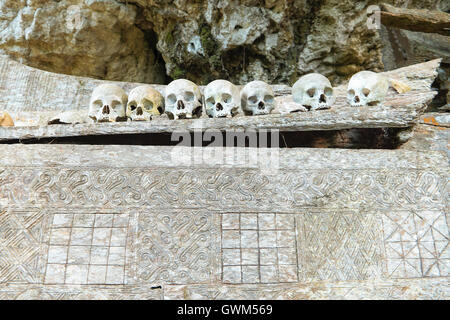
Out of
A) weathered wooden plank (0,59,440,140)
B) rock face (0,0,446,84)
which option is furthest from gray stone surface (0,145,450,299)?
rock face (0,0,446,84)

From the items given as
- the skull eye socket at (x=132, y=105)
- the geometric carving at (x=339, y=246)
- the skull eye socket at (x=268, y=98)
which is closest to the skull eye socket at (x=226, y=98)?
the skull eye socket at (x=268, y=98)

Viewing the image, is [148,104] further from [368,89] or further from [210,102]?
[368,89]

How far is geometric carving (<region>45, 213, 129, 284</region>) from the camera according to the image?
8.96ft

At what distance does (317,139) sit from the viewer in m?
3.41

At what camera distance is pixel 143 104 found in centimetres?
342

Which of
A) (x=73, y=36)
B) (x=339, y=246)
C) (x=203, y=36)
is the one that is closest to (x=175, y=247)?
(x=339, y=246)

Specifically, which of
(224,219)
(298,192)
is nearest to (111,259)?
(224,219)

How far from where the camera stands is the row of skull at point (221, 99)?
336 centimetres

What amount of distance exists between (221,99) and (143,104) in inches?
23.1

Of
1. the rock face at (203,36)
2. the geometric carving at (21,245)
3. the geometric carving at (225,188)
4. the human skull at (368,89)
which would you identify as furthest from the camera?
the rock face at (203,36)

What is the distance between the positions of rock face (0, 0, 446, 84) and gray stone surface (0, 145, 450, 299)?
3.15 metres

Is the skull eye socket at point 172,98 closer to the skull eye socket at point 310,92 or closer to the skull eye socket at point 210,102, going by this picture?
the skull eye socket at point 210,102

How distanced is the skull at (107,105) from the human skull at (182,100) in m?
0.36

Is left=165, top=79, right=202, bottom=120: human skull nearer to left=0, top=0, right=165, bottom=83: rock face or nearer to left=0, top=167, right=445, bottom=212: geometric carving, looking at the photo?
left=0, top=167, right=445, bottom=212: geometric carving
